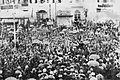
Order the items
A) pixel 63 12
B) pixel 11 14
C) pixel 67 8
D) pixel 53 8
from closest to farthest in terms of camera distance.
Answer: pixel 11 14
pixel 63 12
pixel 67 8
pixel 53 8

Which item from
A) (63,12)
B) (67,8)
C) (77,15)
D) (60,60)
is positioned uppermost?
(67,8)

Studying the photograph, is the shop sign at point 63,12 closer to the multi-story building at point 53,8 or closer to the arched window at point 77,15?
the multi-story building at point 53,8

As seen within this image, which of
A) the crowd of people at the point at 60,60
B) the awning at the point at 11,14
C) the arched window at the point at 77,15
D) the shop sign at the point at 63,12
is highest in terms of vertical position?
the awning at the point at 11,14

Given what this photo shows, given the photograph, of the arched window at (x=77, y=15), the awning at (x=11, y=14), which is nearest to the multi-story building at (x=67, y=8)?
the arched window at (x=77, y=15)

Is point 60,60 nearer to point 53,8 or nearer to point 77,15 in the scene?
point 77,15

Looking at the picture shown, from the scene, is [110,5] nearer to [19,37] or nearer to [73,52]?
[19,37]

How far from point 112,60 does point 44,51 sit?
2155 mm

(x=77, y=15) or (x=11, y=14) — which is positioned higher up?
(x=11, y=14)

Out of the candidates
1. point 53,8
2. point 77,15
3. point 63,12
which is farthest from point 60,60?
point 53,8

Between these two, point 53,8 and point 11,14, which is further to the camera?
point 53,8

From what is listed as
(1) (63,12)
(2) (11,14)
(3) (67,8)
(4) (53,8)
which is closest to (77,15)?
(3) (67,8)

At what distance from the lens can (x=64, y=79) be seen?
8570 mm

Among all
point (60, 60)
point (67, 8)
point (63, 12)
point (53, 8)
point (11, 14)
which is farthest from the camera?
point (53, 8)

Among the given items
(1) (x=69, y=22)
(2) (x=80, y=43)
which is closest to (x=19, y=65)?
(2) (x=80, y=43)
